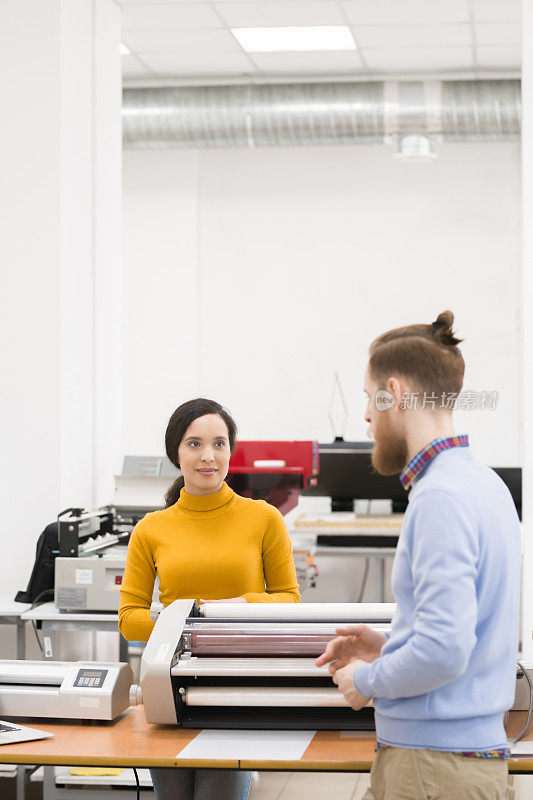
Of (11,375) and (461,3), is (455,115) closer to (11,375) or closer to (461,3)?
(461,3)

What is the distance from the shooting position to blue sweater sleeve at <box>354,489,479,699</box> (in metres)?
1.22

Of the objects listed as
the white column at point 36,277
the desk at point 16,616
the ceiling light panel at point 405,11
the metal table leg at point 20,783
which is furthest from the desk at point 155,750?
the ceiling light panel at point 405,11

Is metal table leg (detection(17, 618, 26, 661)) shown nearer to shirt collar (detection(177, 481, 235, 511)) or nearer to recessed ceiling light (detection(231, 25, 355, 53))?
shirt collar (detection(177, 481, 235, 511))

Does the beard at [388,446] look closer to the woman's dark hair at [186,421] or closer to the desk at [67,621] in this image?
the woman's dark hair at [186,421]

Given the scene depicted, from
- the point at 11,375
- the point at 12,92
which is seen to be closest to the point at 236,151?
the point at 12,92

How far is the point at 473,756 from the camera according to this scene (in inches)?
51.7

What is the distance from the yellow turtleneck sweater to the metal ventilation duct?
363cm

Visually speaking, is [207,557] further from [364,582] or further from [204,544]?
[364,582]

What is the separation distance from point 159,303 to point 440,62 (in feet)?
7.53

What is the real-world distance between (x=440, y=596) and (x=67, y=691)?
0.97 meters

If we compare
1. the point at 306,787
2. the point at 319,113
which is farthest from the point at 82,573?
the point at 319,113

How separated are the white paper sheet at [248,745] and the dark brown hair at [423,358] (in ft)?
2.28

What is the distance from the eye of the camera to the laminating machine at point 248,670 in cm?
169

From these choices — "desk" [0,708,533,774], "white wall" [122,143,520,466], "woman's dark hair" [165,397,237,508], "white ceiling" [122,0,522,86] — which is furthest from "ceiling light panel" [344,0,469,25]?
"desk" [0,708,533,774]
